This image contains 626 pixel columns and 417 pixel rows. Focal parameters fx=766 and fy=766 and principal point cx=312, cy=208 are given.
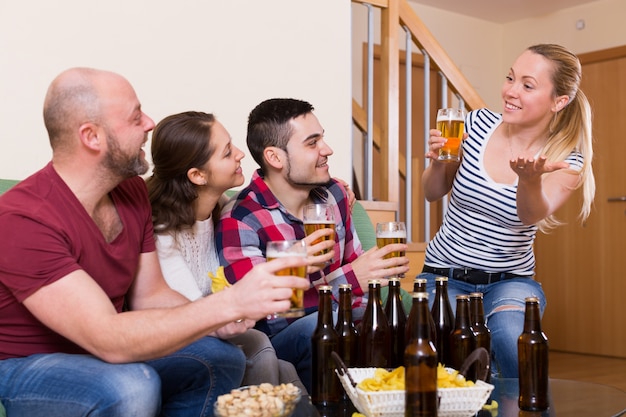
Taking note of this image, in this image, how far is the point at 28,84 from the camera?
2701mm

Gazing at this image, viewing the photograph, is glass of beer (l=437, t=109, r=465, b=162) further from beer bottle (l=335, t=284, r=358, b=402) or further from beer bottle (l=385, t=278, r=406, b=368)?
beer bottle (l=335, t=284, r=358, b=402)

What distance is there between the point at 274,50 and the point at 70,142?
1687 mm

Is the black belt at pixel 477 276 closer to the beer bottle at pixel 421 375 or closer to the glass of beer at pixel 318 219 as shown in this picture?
the glass of beer at pixel 318 219

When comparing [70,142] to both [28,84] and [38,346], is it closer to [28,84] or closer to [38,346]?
[38,346]

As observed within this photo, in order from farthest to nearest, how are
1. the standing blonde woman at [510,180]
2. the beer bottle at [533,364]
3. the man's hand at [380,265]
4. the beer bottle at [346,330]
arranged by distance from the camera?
the standing blonde woman at [510,180] → the man's hand at [380,265] → the beer bottle at [346,330] → the beer bottle at [533,364]

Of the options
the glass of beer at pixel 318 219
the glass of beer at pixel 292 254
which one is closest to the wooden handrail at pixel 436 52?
the glass of beer at pixel 318 219

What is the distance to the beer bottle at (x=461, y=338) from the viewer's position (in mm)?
1873

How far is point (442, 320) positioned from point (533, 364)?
28 cm

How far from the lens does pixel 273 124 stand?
2.53m

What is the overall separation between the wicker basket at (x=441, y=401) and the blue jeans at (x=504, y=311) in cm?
80

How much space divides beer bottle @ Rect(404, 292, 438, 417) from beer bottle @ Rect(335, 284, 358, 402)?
37 cm

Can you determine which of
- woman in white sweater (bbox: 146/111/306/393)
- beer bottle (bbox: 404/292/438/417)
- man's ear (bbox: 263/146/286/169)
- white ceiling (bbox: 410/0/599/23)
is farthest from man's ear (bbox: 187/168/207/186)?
white ceiling (bbox: 410/0/599/23)

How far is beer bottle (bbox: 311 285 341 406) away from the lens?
5.76 feet

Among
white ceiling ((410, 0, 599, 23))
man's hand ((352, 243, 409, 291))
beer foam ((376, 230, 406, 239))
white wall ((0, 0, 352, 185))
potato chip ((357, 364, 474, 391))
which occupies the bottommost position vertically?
potato chip ((357, 364, 474, 391))
